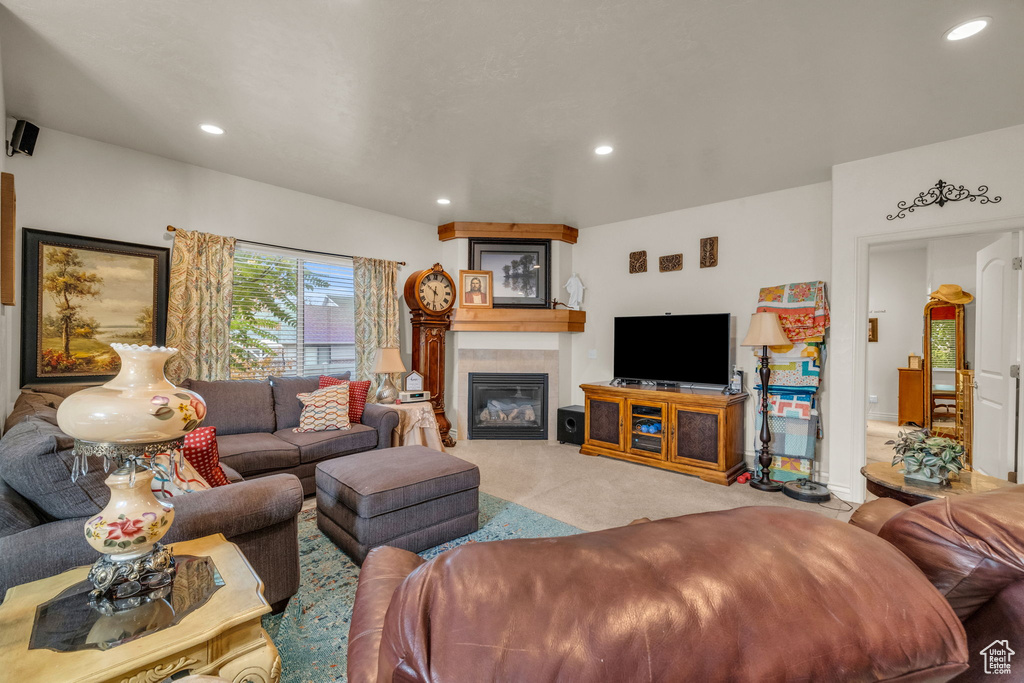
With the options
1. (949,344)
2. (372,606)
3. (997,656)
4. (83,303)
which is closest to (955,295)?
(949,344)

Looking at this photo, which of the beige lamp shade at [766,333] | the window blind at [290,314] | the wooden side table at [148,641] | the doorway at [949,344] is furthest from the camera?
the window blind at [290,314]

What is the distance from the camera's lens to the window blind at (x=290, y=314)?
12.7 ft

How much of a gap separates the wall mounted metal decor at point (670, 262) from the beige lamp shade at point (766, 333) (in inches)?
46.2

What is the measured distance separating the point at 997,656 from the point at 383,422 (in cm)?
351

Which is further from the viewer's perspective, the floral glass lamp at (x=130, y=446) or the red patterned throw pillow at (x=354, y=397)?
the red patterned throw pillow at (x=354, y=397)

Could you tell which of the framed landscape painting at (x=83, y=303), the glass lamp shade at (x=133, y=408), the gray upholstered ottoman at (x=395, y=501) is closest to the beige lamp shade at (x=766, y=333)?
the gray upholstered ottoman at (x=395, y=501)

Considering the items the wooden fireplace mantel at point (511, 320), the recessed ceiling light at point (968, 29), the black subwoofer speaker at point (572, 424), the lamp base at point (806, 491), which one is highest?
the recessed ceiling light at point (968, 29)

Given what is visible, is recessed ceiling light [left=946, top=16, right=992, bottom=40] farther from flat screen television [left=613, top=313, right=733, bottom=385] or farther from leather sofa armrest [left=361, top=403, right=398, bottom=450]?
leather sofa armrest [left=361, top=403, right=398, bottom=450]

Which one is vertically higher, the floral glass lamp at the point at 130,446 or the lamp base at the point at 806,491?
the floral glass lamp at the point at 130,446

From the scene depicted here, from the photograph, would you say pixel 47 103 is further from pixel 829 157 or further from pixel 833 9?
pixel 829 157

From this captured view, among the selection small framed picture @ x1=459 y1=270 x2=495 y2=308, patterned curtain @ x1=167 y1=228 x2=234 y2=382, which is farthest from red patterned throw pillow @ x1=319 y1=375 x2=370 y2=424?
small framed picture @ x1=459 y1=270 x2=495 y2=308

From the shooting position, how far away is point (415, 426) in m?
4.06

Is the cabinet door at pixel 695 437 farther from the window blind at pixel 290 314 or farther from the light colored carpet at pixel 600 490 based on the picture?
the window blind at pixel 290 314

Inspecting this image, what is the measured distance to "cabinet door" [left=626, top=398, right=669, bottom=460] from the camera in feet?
13.4
